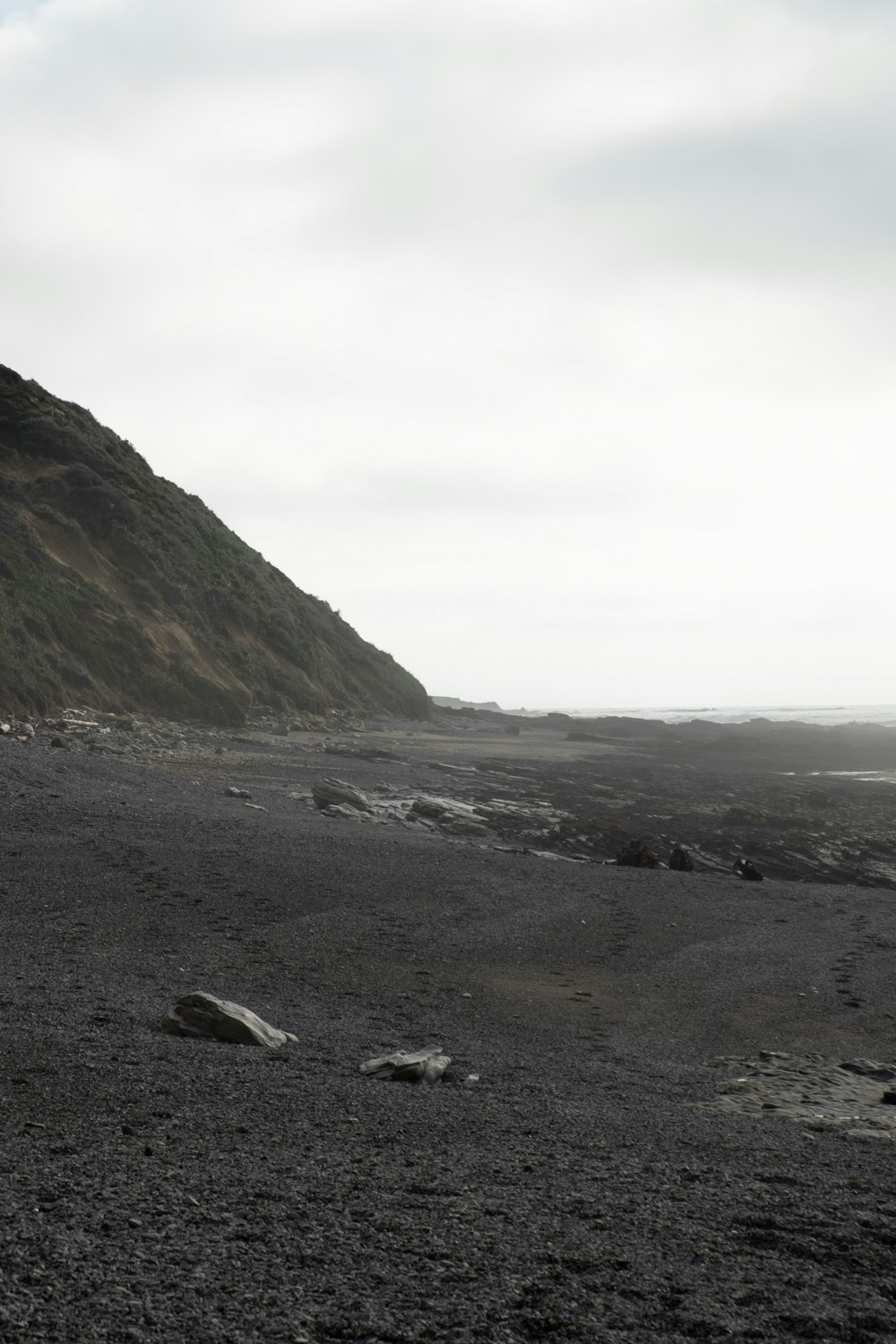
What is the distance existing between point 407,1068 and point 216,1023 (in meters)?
1.43

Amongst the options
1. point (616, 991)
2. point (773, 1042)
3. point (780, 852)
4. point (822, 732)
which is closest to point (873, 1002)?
point (773, 1042)

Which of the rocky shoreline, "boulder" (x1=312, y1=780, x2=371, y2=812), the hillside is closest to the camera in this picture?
"boulder" (x1=312, y1=780, x2=371, y2=812)

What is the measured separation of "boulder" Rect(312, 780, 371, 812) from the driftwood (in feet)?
41.8

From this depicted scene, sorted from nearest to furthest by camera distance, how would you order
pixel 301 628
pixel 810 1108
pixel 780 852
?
1. pixel 810 1108
2. pixel 780 852
3. pixel 301 628

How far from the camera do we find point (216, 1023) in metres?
6.59

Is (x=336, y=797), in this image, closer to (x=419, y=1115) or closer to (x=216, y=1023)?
(x=216, y=1023)

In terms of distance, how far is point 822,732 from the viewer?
80688mm

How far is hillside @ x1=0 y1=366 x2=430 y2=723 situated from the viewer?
97.1 feet

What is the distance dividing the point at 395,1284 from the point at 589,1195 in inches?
52.4

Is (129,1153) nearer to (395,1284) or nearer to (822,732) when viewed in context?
(395,1284)

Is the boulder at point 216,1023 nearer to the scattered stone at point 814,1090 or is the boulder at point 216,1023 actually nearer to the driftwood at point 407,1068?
the driftwood at point 407,1068

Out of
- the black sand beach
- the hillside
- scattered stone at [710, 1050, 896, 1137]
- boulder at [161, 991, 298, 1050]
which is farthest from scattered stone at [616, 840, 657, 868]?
the hillside

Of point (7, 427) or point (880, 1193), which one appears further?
point (7, 427)

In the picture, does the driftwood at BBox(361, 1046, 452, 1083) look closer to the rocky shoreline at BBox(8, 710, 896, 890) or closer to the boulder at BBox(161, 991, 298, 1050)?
the boulder at BBox(161, 991, 298, 1050)
